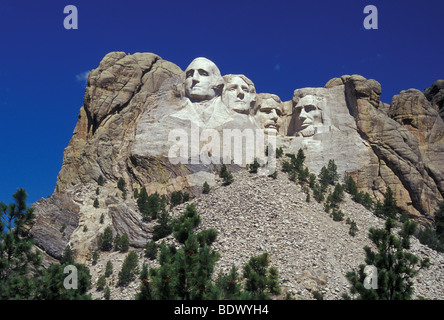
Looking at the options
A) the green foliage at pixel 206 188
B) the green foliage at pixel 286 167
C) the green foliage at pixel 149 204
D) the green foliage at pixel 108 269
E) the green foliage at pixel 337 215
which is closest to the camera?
the green foliage at pixel 108 269

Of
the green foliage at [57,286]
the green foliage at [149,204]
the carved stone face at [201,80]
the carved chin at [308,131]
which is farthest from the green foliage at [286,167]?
the green foliage at [57,286]

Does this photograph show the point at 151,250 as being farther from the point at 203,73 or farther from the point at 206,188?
the point at 203,73

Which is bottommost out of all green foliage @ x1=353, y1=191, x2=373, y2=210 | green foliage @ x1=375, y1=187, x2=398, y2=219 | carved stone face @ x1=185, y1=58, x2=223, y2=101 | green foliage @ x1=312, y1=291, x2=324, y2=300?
green foliage @ x1=312, y1=291, x2=324, y2=300

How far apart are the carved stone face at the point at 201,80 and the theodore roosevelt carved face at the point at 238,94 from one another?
1.22m

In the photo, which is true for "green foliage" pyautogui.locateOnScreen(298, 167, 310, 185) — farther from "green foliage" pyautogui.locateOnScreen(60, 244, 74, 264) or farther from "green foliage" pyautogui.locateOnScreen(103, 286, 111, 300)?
"green foliage" pyautogui.locateOnScreen(103, 286, 111, 300)

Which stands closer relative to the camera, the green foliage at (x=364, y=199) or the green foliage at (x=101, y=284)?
the green foliage at (x=101, y=284)

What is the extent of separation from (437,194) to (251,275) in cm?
2238

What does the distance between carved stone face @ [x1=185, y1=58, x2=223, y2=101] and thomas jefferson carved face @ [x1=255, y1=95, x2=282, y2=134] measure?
4.62m

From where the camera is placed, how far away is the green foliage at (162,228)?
33.1m

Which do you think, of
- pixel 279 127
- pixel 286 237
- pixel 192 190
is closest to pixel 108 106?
pixel 192 190

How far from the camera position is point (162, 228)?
109ft

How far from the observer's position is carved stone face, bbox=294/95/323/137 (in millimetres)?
43812

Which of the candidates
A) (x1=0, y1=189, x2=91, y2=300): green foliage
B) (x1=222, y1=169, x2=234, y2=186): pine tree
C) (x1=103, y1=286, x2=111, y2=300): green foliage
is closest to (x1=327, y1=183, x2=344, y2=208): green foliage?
(x1=222, y1=169, x2=234, y2=186): pine tree

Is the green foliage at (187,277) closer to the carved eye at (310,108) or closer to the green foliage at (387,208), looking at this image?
the green foliage at (387,208)
